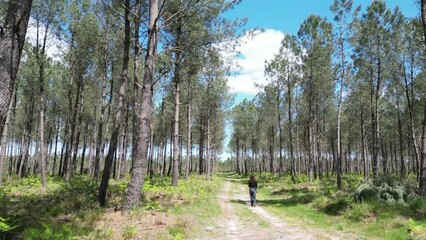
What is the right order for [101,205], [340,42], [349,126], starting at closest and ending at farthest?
[101,205]
[340,42]
[349,126]

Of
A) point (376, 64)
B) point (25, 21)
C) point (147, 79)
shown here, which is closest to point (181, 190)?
point (147, 79)

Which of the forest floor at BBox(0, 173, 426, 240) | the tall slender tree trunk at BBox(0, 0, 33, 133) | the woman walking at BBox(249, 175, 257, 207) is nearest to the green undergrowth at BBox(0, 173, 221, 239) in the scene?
the forest floor at BBox(0, 173, 426, 240)

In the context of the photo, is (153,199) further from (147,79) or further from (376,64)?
(376,64)

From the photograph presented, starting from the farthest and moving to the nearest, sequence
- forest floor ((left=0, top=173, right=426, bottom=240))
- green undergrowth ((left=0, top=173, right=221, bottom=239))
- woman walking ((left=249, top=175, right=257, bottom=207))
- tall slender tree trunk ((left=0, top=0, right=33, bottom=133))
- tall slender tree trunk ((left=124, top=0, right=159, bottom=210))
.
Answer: woman walking ((left=249, top=175, right=257, bottom=207)) → tall slender tree trunk ((left=124, top=0, right=159, bottom=210)) → forest floor ((left=0, top=173, right=426, bottom=240)) → green undergrowth ((left=0, top=173, right=221, bottom=239)) → tall slender tree trunk ((left=0, top=0, right=33, bottom=133))

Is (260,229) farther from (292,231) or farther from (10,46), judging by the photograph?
(10,46)

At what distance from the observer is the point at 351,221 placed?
1112 cm

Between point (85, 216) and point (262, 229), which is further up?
point (85, 216)

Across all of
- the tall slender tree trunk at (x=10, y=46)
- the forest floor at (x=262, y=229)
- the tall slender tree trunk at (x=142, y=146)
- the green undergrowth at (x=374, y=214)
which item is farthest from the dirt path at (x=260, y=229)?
the tall slender tree trunk at (x=10, y=46)

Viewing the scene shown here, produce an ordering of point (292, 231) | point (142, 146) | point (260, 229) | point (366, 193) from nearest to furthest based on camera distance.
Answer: point (292, 231) < point (260, 229) < point (142, 146) < point (366, 193)

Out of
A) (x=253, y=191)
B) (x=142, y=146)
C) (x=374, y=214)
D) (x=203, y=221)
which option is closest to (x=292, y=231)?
(x=203, y=221)

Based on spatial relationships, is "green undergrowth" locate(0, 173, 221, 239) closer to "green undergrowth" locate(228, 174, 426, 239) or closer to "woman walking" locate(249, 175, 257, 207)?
"woman walking" locate(249, 175, 257, 207)

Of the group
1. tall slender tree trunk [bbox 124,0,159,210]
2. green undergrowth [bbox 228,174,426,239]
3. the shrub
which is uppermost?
tall slender tree trunk [bbox 124,0,159,210]

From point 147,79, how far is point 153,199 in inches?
262

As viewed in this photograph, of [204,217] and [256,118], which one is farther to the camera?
[256,118]
